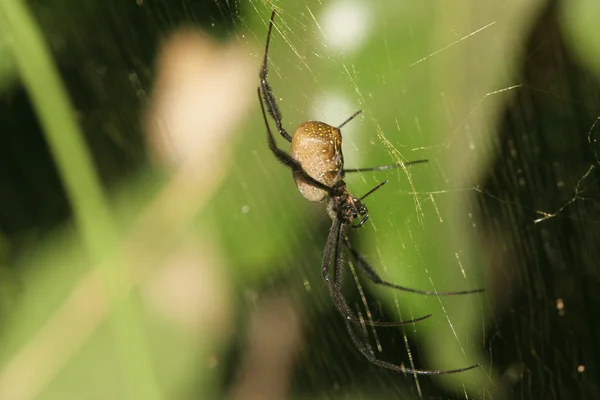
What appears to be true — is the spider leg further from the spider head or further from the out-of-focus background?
the spider head

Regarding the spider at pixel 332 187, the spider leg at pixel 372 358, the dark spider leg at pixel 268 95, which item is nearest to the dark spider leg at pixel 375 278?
the spider at pixel 332 187

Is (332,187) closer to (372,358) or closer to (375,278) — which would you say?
(375,278)

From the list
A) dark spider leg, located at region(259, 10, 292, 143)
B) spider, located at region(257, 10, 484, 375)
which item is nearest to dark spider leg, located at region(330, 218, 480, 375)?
spider, located at region(257, 10, 484, 375)

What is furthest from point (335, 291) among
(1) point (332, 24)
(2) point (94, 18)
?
(2) point (94, 18)

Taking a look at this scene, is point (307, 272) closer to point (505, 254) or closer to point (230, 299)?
point (230, 299)

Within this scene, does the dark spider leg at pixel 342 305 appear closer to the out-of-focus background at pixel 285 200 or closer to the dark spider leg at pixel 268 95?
the out-of-focus background at pixel 285 200

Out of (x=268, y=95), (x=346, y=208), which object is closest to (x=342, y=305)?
(x=346, y=208)
